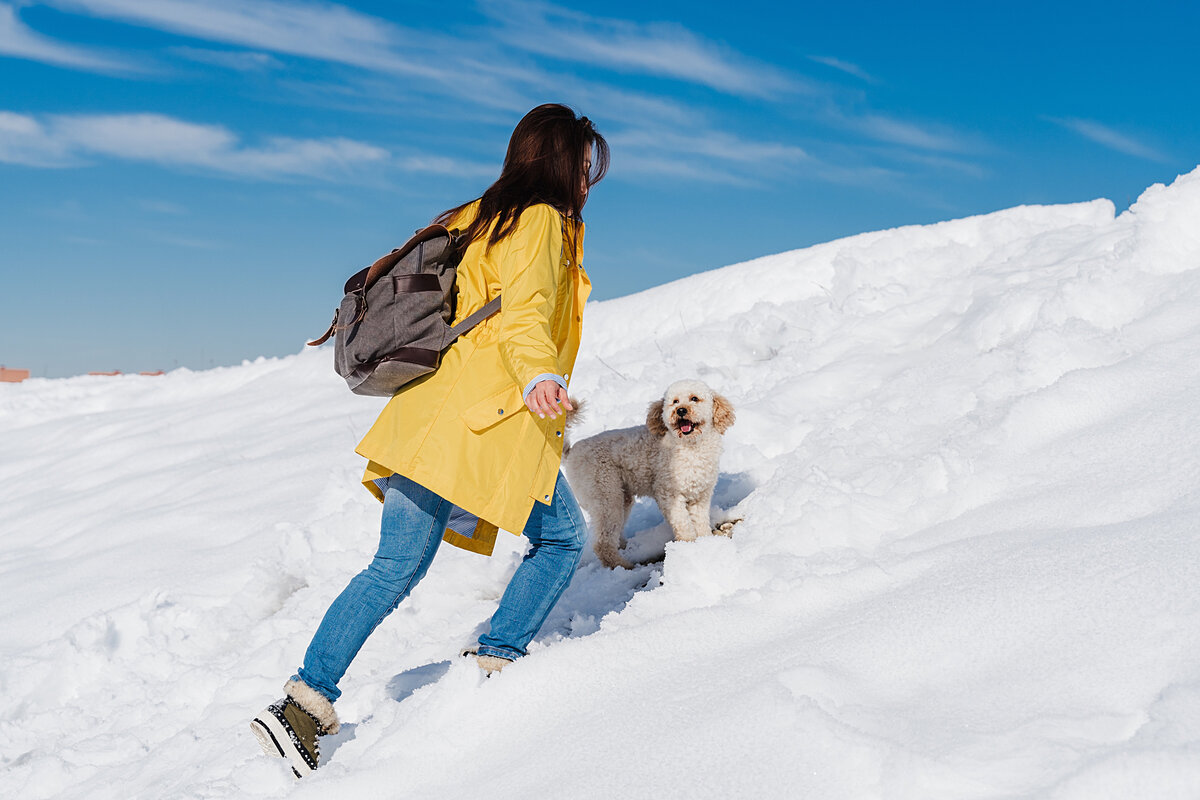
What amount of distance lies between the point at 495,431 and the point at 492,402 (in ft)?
0.31

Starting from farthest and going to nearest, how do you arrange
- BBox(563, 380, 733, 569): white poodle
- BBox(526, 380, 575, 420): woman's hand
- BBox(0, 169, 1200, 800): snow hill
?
BBox(563, 380, 733, 569): white poodle, BBox(526, 380, 575, 420): woman's hand, BBox(0, 169, 1200, 800): snow hill

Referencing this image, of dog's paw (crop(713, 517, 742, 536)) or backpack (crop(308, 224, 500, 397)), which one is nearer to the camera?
backpack (crop(308, 224, 500, 397))

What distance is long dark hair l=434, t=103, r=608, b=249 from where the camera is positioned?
3.02 meters

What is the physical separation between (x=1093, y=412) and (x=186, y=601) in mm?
5179

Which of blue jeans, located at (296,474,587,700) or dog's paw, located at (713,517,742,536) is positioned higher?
dog's paw, located at (713,517,742,536)

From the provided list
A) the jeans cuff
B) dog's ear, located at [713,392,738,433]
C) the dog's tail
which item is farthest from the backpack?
dog's ear, located at [713,392,738,433]

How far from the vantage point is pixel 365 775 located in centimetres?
258

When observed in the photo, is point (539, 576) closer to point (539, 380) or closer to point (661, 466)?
point (539, 380)

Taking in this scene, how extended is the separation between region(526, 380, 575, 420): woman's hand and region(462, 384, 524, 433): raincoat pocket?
0.56ft

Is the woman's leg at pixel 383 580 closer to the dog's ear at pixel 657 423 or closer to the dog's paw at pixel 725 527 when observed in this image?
the dog's ear at pixel 657 423

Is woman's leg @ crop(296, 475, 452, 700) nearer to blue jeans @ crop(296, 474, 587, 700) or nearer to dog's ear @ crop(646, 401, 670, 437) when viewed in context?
blue jeans @ crop(296, 474, 587, 700)

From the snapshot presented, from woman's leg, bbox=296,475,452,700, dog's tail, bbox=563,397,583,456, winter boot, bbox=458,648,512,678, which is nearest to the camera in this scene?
woman's leg, bbox=296,475,452,700

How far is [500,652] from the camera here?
3105 mm

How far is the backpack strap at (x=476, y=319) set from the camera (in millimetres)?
2965
